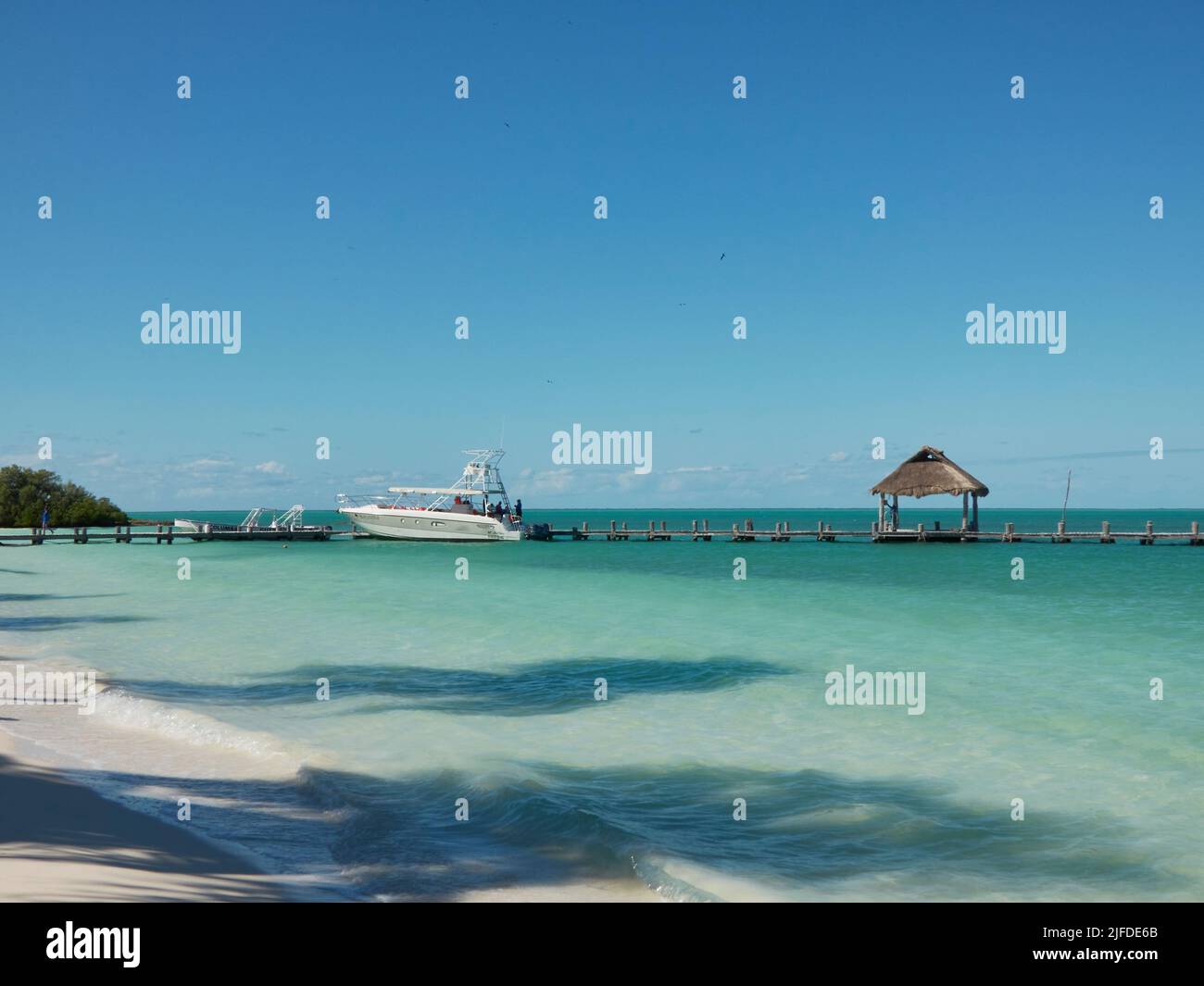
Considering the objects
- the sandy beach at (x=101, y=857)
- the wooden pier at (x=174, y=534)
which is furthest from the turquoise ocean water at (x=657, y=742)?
the wooden pier at (x=174, y=534)

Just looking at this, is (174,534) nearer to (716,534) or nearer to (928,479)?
(716,534)

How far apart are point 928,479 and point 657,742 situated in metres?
48.3

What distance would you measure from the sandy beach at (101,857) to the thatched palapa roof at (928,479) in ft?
172

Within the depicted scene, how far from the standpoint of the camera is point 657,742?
1011 centimetres

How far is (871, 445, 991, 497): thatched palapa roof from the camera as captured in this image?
52844 mm

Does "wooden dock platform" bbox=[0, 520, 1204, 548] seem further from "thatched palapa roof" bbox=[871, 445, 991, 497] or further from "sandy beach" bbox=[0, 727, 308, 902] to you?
"sandy beach" bbox=[0, 727, 308, 902]

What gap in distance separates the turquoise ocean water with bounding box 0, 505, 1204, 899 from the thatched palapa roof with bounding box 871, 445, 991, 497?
1157 inches

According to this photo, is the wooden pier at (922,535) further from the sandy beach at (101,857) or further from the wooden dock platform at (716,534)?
the sandy beach at (101,857)

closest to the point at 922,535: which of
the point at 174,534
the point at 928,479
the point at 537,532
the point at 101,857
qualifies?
the point at 928,479

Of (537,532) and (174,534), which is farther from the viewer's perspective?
(537,532)

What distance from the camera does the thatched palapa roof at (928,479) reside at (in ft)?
173

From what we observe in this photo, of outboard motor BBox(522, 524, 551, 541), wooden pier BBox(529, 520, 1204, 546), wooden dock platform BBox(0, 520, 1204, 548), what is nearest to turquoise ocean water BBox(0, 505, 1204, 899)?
wooden pier BBox(529, 520, 1204, 546)

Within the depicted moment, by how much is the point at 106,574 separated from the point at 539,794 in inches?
1302
